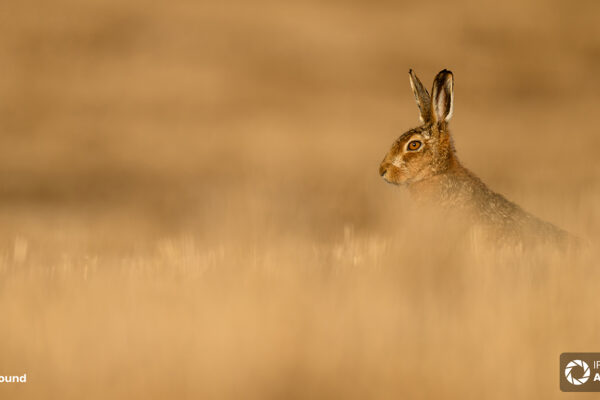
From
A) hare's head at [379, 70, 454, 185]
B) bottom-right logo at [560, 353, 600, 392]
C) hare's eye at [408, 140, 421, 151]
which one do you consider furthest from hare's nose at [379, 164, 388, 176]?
bottom-right logo at [560, 353, 600, 392]

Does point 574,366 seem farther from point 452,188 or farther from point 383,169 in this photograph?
point 383,169

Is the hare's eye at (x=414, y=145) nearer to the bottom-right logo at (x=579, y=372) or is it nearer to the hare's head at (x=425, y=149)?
the hare's head at (x=425, y=149)

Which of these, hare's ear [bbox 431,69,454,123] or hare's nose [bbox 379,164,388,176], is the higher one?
hare's ear [bbox 431,69,454,123]

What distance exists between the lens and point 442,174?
492cm

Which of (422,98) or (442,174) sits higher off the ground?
(422,98)

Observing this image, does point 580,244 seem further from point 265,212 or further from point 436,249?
point 265,212

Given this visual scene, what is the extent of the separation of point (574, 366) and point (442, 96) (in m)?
2.53

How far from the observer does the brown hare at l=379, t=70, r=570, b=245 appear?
4496mm

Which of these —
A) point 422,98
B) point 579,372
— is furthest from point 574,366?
point 422,98

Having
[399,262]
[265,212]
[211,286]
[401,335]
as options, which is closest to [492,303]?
[401,335]

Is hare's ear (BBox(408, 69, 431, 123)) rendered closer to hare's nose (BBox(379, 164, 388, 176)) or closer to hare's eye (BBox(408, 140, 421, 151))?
hare's eye (BBox(408, 140, 421, 151))

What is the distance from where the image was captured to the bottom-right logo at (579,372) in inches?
102

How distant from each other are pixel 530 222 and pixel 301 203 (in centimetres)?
280

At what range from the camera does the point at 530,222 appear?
14.6 feet
